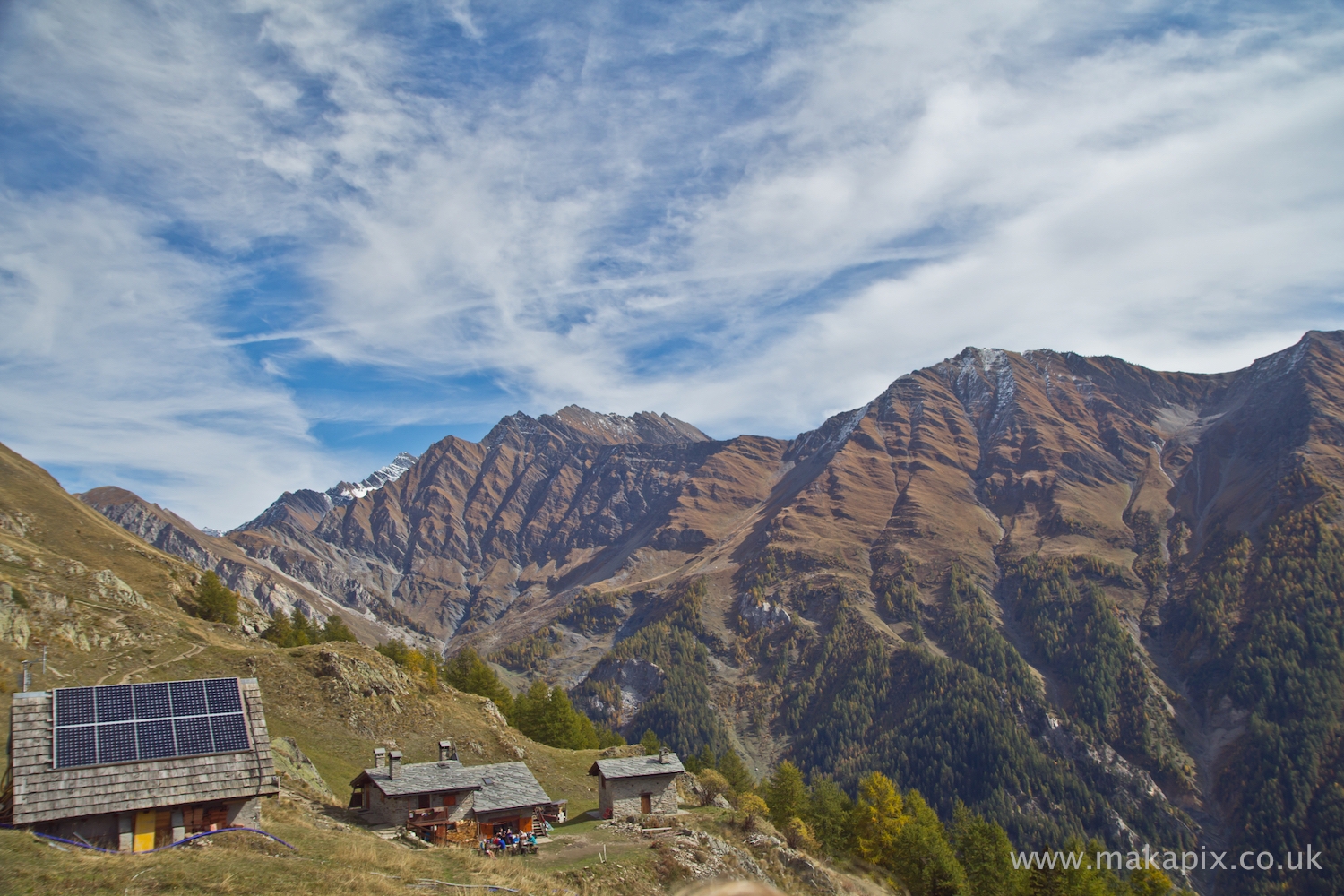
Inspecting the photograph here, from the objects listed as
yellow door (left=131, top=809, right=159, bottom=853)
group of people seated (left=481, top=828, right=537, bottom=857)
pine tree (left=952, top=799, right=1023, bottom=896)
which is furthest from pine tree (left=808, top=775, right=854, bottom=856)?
yellow door (left=131, top=809, right=159, bottom=853)

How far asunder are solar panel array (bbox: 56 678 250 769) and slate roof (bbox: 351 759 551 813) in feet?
47.8

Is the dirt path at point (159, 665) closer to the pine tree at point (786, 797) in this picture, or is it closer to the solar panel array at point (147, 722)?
the solar panel array at point (147, 722)

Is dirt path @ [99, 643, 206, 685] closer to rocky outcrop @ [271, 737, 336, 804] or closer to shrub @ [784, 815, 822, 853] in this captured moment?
rocky outcrop @ [271, 737, 336, 804]

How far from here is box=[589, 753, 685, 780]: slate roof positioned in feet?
166

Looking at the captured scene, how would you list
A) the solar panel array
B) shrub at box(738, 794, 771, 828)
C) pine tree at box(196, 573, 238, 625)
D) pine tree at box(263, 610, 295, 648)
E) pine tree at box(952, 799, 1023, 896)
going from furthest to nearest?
pine tree at box(263, 610, 295, 648)
pine tree at box(196, 573, 238, 625)
shrub at box(738, 794, 771, 828)
pine tree at box(952, 799, 1023, 896)
the solar panel array

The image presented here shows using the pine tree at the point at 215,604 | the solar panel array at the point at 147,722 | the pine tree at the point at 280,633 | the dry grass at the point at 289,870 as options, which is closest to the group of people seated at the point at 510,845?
the dry grass at the point at 289,870

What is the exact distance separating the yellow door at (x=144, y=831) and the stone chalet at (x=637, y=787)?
2960 centimetres

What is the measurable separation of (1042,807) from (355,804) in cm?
20968

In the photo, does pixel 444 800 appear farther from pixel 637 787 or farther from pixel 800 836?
pixel 800 836

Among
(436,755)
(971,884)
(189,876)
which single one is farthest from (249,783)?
(971,884)

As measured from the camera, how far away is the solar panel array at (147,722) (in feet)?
84.9

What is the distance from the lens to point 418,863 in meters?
28.9

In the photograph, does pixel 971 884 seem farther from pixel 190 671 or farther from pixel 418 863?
pixel 190 671

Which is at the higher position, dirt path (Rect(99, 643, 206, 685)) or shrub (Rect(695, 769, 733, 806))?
dirt path (Rect(99, 643, 206, 685))
